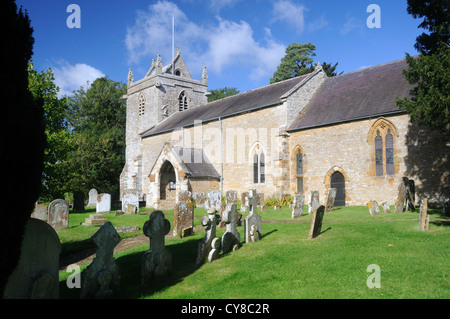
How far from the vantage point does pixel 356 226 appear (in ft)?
35.5

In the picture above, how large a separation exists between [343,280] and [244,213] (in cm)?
1123

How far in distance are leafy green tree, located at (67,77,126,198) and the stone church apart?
334 inches

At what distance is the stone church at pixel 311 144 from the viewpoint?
17.8m

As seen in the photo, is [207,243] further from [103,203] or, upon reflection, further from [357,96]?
[357,96]

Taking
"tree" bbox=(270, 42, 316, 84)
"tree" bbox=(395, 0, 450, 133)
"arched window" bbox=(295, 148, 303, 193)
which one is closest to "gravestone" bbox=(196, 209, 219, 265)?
"tree" bbox=(395, 0, 450, 133)

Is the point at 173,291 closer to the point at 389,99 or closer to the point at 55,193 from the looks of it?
the point at 55,193

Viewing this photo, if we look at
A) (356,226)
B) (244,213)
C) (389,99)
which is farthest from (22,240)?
(389,99)

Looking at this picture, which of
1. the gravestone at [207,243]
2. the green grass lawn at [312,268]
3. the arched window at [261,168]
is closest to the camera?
the green grass lawn at [312,268]

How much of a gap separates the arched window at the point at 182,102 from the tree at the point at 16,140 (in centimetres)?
3318

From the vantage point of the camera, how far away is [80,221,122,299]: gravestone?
5602mm

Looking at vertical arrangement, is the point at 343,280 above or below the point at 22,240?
below

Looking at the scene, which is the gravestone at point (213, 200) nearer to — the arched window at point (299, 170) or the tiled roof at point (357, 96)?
the arched window at point (299, 170)

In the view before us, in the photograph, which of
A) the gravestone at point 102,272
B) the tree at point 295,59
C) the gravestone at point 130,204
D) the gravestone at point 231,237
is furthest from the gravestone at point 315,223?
the tree at point 295,59

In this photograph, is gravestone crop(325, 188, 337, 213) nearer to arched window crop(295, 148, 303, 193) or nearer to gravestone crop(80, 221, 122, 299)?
arched window crop(295, 148, 303, 193)
